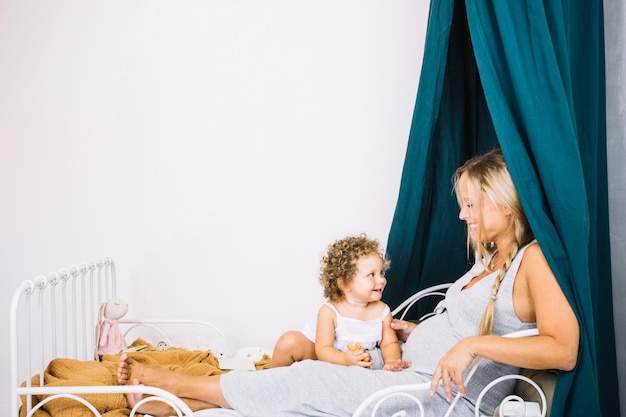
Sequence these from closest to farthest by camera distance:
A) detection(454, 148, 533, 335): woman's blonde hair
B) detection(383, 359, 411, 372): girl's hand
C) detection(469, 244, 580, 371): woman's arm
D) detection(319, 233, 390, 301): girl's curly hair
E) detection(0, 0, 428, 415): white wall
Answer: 1. detection(469, 244, 580, 371): woman's arm
2. detection(454, 148, 533, 335): woman's blonde hair
3. detection(383, 359, 411, 372): girl's hand
4. detection(319, 233, 390, 301): girl's curly hair
5. detection(0, 0, 428, 415): white wall

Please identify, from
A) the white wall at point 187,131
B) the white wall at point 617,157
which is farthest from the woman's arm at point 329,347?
the white wall at point 187,131

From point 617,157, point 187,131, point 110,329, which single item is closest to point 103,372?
point 110,329

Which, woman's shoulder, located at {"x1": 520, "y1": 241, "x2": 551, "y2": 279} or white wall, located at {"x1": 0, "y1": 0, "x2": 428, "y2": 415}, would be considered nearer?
woman's shoulder, located at {"x1": 520, "y1": 241, "x2": 551, "y2": 279}

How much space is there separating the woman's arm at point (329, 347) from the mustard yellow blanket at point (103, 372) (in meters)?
0.39

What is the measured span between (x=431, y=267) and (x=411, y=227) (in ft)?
0.72

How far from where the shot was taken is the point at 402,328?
2184mm

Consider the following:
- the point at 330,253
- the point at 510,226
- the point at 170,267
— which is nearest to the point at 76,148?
the point at 170,267

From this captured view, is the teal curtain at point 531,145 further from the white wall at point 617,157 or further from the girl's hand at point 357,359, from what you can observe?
the girl's hand at point 357,359

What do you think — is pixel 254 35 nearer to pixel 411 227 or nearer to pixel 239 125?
pixel 239 125

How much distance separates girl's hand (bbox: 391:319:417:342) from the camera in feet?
7.14

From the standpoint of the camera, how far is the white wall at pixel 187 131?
Answer: 301 cm

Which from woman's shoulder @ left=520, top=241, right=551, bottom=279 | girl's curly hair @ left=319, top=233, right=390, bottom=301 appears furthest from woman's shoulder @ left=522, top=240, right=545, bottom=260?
girl's curly hair @ left=319, top=233, right=390, bottom=301

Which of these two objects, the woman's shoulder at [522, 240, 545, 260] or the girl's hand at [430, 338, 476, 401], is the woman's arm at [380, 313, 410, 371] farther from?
the woman's shoulder at [522, 240, 545, 260]

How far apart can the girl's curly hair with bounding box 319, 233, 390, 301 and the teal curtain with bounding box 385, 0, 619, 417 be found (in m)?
0.23
